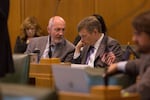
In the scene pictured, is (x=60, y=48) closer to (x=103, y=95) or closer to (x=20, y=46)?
(x=20, y=46)

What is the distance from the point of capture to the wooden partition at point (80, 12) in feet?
20.8

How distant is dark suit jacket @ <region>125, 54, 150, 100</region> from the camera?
2167 millimetres

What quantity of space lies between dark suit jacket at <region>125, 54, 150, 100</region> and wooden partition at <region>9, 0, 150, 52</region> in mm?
3233

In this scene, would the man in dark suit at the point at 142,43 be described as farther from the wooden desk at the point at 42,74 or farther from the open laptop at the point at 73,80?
the wooden desk at the point at 42,74

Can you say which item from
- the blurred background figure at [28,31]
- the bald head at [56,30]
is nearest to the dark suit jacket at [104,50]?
the bald head at [56,30]

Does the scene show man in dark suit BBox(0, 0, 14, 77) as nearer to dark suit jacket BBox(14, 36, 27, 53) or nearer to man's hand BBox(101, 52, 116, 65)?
man's hand BBox(101, 52, 116, 65)

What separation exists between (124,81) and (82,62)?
1.76 m

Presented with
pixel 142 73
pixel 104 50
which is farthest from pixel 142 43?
pixel 104 50

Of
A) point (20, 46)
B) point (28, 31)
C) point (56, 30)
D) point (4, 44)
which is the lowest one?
point (20, 46)

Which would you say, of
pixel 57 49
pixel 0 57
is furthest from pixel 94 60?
pixel 0 57

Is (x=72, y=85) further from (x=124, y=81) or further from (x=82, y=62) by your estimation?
(x=82, y=62)

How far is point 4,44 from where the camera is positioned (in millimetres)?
2396

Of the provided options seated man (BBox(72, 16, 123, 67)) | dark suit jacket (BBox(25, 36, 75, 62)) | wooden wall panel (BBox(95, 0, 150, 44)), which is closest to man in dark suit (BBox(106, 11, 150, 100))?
seated man (BBox(72, 16, 123, 67))

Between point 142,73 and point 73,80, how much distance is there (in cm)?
40
